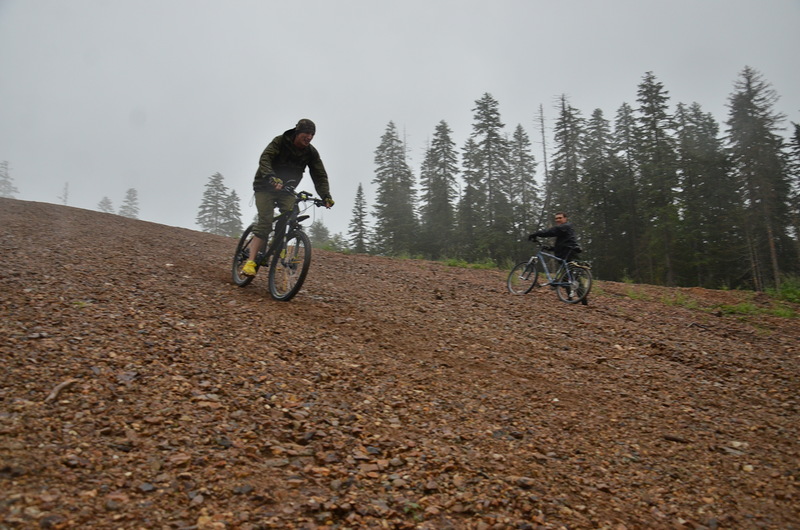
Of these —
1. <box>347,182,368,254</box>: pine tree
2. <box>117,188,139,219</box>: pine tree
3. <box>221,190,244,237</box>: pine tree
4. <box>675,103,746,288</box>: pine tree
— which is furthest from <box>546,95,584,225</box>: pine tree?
<box>117,188,139,219</box>: pine tree

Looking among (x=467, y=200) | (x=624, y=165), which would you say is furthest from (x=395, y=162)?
(x=624, y=165)

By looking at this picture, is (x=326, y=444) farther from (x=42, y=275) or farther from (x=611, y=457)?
(x=42, y=275)

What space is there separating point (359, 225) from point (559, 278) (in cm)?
2945

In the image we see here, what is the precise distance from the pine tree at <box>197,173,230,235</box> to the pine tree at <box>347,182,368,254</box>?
2071cm

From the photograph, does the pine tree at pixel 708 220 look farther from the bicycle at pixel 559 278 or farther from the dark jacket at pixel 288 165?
the dark jacket at pixel 288 165

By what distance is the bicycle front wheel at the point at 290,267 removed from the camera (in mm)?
6191

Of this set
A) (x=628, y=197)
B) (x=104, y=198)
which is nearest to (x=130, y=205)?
(x=104, y=198)

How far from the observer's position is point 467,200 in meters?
37.5

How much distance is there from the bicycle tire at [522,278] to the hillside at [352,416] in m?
3.96

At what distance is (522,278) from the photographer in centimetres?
1117

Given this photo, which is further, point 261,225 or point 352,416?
point 261,225

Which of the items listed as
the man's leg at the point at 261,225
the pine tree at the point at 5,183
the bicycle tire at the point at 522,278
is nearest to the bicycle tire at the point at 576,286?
the bicycle tire at the point at 522,278

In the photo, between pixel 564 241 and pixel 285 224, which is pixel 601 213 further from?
pixel 285 224

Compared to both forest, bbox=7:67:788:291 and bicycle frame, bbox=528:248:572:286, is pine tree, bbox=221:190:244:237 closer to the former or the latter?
forest, bbox=7:67:788:291
